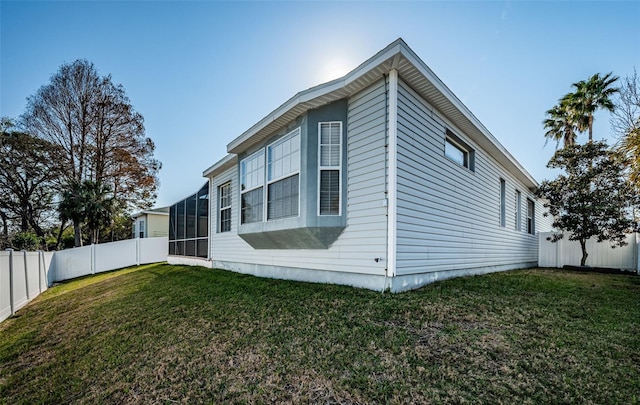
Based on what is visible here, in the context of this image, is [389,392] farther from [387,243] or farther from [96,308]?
[96,308]

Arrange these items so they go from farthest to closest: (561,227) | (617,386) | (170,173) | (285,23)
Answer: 1. (170,173)
2. (561,227)
3. (285,23)
4. (617,386)

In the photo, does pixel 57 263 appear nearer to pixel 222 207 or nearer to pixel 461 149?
pixel 222 207

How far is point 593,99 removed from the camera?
1512 centimetres

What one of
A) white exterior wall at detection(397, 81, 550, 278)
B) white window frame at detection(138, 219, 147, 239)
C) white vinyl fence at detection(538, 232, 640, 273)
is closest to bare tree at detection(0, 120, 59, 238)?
white window frame at detection(138, 219, 147, 239)

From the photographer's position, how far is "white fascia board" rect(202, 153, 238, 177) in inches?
397

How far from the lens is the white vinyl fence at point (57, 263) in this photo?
7.37 metres

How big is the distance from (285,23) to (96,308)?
28.6 ft

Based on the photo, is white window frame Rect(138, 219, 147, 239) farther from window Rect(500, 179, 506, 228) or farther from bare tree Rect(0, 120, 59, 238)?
window Rect(500, 179, 506, 228)

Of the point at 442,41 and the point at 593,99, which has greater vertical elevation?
the point at 593,99

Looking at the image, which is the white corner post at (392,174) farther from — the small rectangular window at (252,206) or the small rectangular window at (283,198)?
the small rectangular window at (252,206)

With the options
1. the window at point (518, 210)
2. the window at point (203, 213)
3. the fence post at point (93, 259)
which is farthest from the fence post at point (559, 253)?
the fence post at point (93, 259)

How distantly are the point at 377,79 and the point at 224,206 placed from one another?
7.81m

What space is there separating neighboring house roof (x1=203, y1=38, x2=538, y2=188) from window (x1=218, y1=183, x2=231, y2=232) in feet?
10.1

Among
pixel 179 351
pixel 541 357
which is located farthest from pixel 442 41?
pixel 179 351
